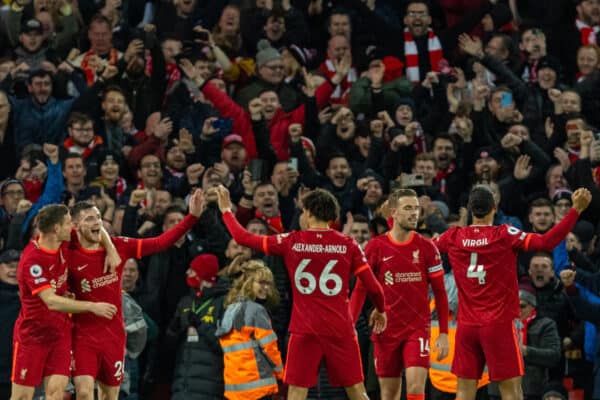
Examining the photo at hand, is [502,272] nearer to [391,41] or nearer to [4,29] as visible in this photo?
[391,41]

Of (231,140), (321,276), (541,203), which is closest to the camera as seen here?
(321,276)

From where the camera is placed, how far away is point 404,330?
1453cm

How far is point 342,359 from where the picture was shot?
13.5 metres

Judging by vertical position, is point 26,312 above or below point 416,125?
below

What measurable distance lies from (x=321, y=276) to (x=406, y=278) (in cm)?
138

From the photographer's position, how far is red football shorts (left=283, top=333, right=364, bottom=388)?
13.5 m

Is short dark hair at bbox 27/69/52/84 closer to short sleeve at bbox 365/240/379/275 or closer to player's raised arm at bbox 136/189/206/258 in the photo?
player's raised arm at bbox 136/189/206/258

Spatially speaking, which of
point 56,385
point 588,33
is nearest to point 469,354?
point 56,385

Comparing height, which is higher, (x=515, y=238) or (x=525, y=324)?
(x=515, y=238)

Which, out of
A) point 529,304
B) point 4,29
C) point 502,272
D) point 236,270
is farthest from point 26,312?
point 4,29

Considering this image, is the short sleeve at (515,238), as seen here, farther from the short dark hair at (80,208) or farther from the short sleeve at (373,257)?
the short dark hair at (80,208)

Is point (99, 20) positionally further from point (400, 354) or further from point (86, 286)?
point (400, 354)

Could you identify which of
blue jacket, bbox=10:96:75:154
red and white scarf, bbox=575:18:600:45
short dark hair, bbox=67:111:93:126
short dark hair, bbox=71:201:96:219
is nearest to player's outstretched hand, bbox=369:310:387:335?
short dark hair, bbox=71:201:96:219

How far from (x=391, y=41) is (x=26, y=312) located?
29.7 ft
